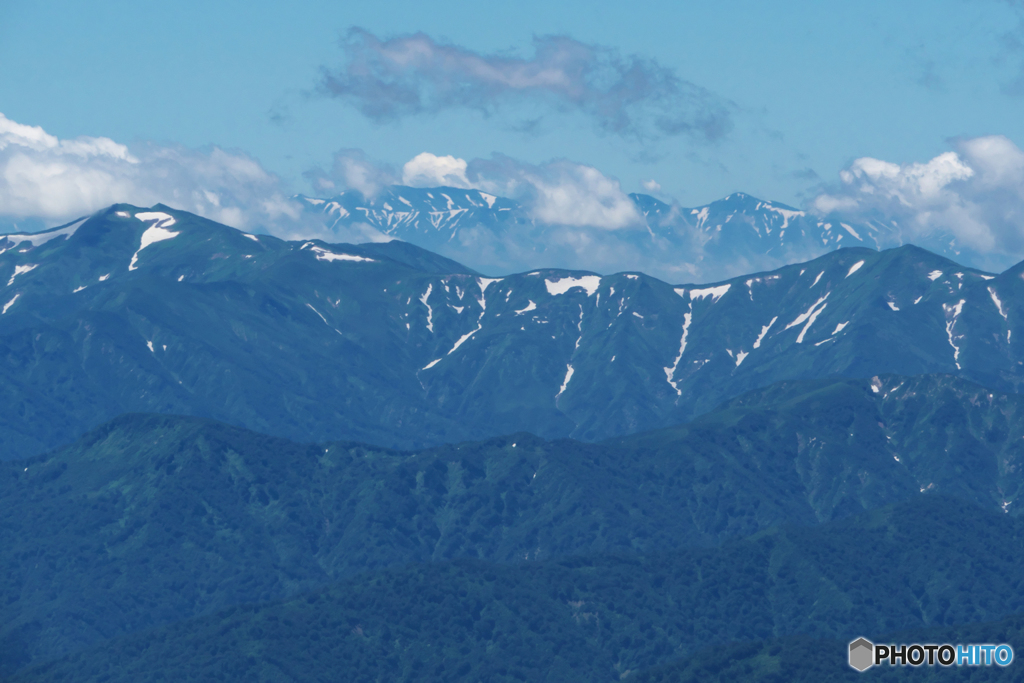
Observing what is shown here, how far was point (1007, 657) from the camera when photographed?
199875 mm

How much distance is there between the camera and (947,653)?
196750 mm

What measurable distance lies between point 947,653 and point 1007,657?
9130 millimetres
